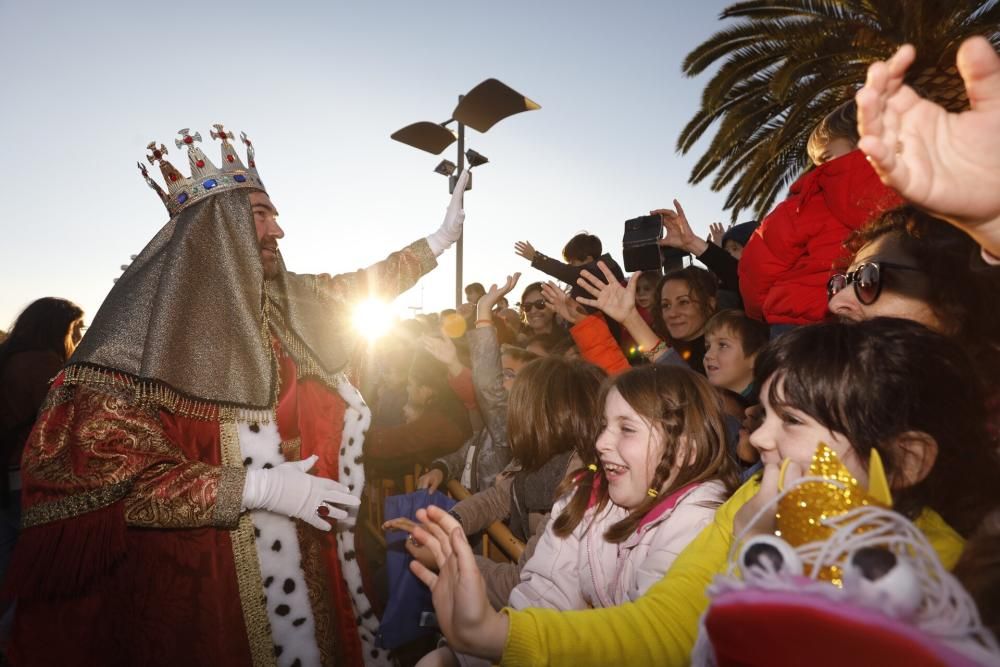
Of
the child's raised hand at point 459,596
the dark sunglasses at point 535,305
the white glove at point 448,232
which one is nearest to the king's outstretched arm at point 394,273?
the white glove at point 448,232

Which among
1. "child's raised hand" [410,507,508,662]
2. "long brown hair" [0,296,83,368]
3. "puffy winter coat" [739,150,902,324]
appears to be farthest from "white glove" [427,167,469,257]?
"long brown hair" [0,296,83,368]

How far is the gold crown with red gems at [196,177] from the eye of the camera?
2.74m

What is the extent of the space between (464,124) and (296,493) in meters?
7.29

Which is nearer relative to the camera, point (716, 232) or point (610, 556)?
point (610, 556)

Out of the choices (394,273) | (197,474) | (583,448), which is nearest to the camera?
(197,474)

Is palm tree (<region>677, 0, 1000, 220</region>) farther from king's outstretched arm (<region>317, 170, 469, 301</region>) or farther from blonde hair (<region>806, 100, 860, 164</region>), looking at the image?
king's outstretched arm (<region>317, 170, 469, 301</region>)

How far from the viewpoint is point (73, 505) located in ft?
6.93

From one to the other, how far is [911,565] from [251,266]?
2594 mm

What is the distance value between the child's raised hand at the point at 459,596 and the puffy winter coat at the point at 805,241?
8.15 ft

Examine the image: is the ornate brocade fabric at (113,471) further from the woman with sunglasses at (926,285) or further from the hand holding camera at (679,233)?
the hand holding camera at (679,233)

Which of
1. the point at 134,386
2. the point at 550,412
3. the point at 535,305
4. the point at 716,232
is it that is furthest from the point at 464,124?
the point at 134,386

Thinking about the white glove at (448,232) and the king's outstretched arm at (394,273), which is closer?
the king's outstretched arm at (394,273)

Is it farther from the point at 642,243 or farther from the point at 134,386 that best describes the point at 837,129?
the point at 134,386

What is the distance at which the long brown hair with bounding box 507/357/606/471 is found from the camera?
302 cm
